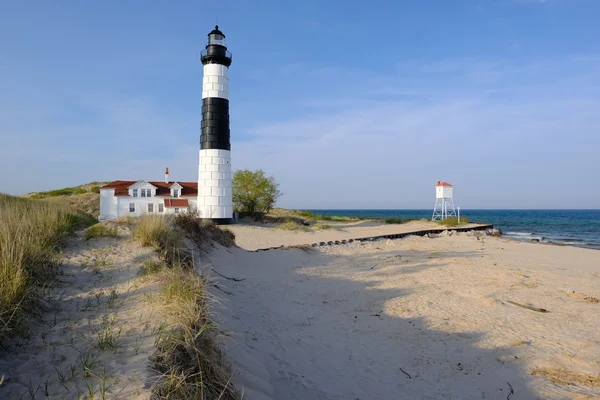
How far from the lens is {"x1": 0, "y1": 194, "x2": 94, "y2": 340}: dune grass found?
4215mm

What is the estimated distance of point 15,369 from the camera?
3.46m

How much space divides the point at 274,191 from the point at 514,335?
31981 millimetres

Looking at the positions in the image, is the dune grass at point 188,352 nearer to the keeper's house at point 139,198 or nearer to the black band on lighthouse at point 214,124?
the black band on lighthouse at point 214,124

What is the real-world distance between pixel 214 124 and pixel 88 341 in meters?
23.1

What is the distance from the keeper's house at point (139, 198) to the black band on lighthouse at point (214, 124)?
29.1ft

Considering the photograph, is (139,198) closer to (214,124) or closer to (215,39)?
(214,124)

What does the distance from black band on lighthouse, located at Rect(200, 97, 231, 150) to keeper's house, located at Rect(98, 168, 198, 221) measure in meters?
8.86

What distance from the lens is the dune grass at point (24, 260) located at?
13.8ft

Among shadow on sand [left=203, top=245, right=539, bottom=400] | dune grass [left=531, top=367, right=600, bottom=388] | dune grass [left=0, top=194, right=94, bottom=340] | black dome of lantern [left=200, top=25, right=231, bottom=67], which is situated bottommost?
dune grass [left=531, top=367, right=600, bottom=388]

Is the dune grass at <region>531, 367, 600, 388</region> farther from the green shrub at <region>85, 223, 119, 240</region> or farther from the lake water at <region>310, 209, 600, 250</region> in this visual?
the lake water at <region>310, 209, 600, 250</region>

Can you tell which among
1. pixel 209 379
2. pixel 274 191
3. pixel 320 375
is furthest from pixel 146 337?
pixel 274 191

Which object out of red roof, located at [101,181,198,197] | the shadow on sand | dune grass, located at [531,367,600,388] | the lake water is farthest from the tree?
dune grass, located at [531,367,600,388]

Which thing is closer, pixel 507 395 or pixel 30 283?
pixel 507 395

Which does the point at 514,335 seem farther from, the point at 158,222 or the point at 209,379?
the point at 158,222
